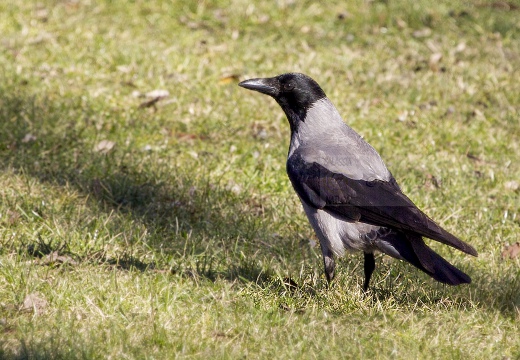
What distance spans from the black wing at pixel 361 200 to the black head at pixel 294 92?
0.39 m

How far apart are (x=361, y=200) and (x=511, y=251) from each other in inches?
57.2

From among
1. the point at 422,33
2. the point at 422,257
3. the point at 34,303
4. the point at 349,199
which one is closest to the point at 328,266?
the point at 349,199

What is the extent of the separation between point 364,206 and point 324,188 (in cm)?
26

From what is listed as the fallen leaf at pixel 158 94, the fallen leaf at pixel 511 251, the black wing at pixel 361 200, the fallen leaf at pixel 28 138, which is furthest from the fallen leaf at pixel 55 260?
the fallen leaf at pixel 158 94

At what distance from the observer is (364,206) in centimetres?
417

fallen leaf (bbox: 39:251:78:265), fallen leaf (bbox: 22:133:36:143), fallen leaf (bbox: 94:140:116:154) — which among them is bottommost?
fallen leaf (bbox: 22:133:36:143)

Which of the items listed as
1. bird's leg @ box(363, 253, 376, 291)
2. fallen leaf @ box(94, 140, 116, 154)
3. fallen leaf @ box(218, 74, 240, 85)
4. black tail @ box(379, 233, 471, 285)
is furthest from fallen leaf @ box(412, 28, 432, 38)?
black tail @ box(379, 233, 471, 285)

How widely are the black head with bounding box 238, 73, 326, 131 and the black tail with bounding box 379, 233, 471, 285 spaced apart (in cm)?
104

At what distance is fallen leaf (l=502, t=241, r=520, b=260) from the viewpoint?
16.6 ft

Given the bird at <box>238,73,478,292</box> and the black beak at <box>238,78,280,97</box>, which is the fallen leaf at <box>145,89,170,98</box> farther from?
the bird at <box>238,73,478,292</box>

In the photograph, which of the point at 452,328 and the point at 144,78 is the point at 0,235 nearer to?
the point at 452,328

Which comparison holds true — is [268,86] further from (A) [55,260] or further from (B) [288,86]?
(A) [55,260]

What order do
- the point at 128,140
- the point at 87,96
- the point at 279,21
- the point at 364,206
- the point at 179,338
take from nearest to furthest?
the point at 179,338 < the point at 364,206 < the point at 128,140 < the point at 87,96 < the point at 279,21

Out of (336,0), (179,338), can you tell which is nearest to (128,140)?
(179,338)
